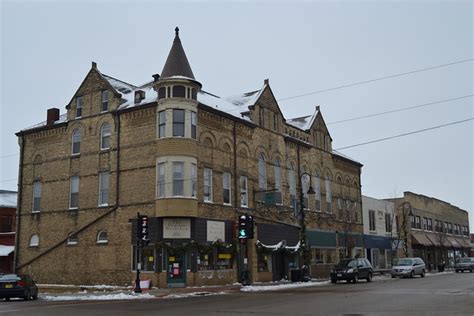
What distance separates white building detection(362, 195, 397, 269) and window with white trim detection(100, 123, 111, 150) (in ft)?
99.2

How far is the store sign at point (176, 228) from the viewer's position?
108 feet

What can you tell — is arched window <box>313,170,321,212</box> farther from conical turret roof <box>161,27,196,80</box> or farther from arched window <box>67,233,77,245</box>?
arched window <box>67,233,77,245</box>

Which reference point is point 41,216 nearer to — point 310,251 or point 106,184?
point 106,184

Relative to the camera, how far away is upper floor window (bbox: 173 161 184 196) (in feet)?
110

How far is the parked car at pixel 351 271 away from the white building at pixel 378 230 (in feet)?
59.6

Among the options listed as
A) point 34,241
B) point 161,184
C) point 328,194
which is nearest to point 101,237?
point 161,184

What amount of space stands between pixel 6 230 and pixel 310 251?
2796cm

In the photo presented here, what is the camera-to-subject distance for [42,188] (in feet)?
132

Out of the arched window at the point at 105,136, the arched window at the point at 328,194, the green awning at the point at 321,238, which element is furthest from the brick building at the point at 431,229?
the arched window at the point at 105,136

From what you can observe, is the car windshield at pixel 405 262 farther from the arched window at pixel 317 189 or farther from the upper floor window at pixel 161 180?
the upper floor window at pixel 161 180

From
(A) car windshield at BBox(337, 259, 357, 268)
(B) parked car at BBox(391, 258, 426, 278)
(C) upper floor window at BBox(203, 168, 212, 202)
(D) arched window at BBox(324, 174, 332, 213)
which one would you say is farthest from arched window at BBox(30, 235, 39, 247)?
(B) parked car at BBox(391, 258, 426, 278)

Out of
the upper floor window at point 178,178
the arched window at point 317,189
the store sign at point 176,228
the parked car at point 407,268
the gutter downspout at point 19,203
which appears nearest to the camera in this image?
the store sign at point 176,228

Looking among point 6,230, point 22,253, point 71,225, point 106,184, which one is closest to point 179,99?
point 106,184

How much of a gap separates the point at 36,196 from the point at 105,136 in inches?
315
